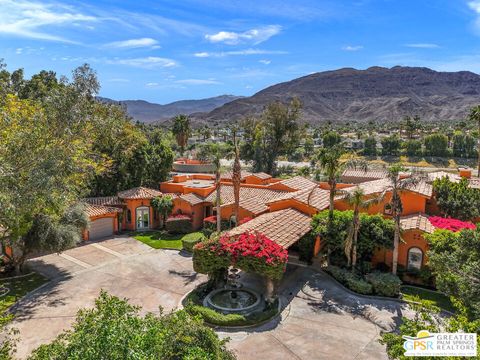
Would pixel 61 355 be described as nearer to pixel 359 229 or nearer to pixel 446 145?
pixel 359 229

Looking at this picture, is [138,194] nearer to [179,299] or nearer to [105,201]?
[105,201]

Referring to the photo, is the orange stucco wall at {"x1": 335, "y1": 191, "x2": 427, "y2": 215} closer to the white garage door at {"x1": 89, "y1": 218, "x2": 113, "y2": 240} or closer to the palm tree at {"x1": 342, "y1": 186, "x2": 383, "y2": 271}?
the palm tree at {"x1": 342, "y1": 186, "x2": 383, "y2": 271}

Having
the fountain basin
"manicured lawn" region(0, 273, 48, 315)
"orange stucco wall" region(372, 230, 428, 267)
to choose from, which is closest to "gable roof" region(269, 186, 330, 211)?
"orange stucco wall" region(372, 230, 428, 267)

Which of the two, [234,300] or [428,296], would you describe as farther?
[428,296]

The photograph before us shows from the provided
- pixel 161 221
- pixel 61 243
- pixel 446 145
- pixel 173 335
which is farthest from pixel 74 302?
pixel 446 145

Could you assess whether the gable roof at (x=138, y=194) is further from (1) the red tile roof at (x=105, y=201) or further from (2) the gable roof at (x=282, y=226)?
(2) the gable roof at (x=282, y=226)

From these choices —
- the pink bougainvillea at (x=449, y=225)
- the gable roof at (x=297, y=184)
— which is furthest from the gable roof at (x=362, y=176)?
the pink bougainvillea at (x=449, y=225)

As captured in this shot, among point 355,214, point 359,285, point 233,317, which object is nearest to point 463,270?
point 359,285
